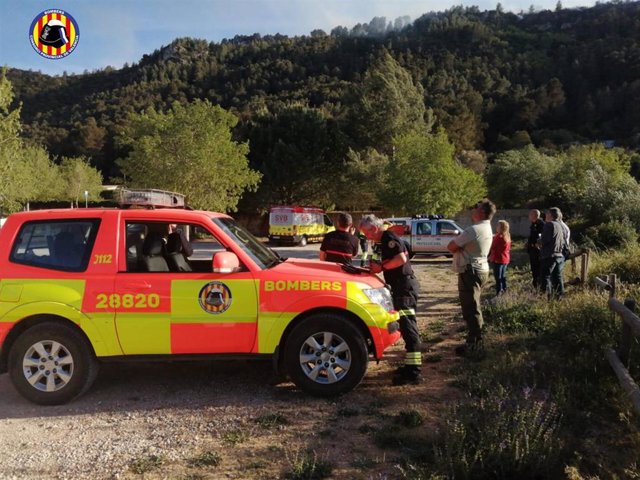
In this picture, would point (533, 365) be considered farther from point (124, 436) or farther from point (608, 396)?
point (124, 436)

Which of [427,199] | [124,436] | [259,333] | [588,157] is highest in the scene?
[588,157]

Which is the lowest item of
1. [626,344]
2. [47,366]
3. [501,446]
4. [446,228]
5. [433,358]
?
[433,358]

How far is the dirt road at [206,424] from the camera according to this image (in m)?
3.75

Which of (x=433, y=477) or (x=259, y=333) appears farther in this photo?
(x=259, y=333)

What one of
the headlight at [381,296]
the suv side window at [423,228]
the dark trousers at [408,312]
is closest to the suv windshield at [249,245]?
the headlight at [381,296]

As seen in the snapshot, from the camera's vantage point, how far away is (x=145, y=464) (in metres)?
3.78

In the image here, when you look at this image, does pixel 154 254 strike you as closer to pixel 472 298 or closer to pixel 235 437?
pixel 235 437

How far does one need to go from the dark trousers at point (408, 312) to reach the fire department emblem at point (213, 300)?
1.87m

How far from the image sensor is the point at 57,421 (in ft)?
15.1

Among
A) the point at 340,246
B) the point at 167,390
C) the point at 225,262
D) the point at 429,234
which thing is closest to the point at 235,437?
the point at 167,390

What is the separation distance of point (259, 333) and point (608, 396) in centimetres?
319

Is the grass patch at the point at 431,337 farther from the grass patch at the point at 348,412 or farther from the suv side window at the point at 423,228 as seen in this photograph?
the suv side window at the point at 423,228

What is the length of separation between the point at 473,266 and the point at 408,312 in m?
1.28

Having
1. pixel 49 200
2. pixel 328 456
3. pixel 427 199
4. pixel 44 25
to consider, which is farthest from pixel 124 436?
→ pixel 49 200
